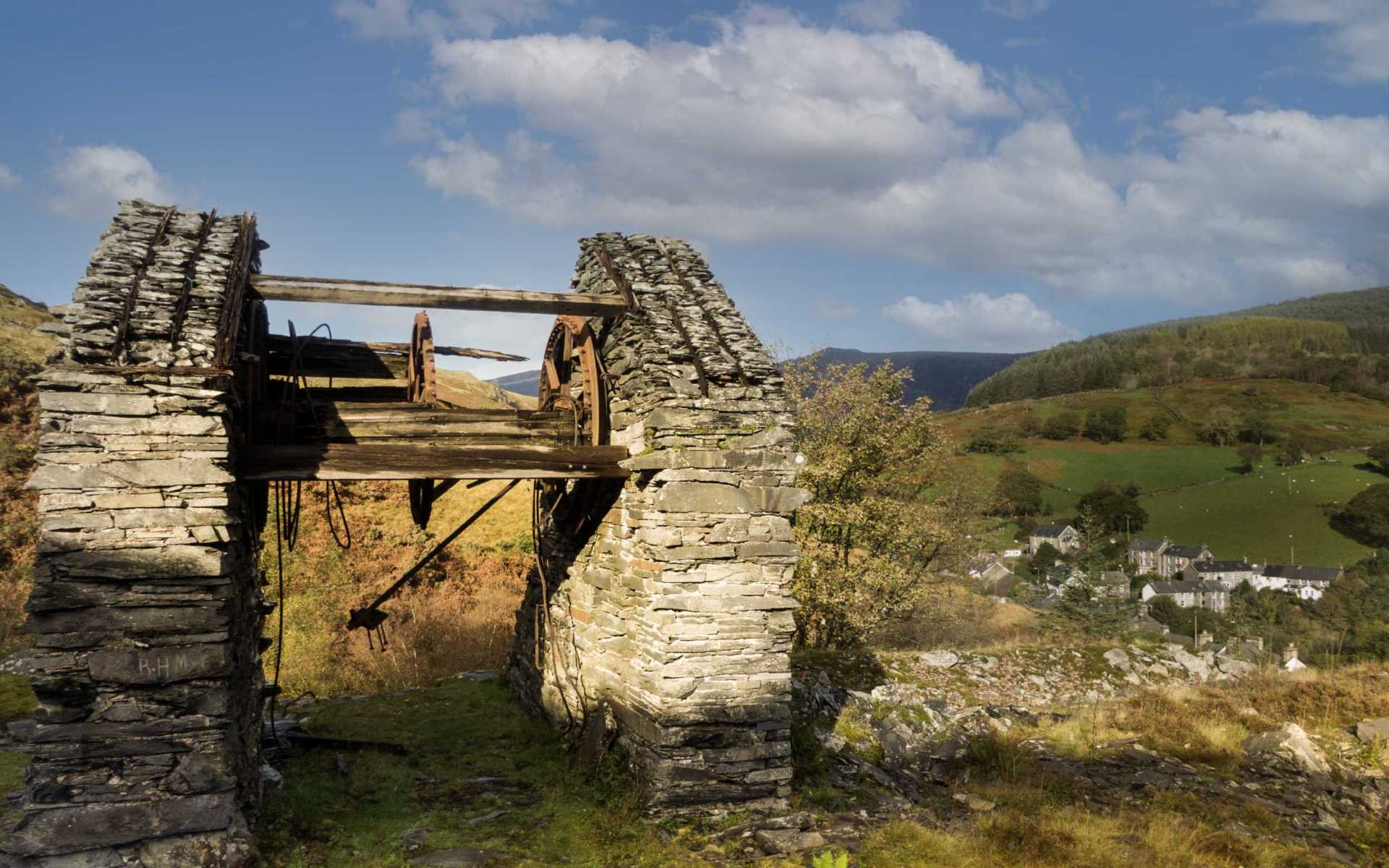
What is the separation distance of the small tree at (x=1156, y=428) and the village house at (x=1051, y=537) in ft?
71.1

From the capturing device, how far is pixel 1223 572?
161 feet

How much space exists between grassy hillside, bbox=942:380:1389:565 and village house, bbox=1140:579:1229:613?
5543 millimetres

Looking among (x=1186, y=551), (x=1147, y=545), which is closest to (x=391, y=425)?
(x=1147, y=545)

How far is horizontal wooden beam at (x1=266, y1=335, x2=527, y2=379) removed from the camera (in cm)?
874

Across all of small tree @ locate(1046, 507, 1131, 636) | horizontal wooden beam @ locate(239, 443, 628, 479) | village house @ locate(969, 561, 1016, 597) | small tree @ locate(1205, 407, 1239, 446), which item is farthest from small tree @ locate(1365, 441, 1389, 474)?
horizontal wooden beam @ locate(239, 443, 628, 479)

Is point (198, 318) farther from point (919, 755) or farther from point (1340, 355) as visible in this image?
point (1340, 355)

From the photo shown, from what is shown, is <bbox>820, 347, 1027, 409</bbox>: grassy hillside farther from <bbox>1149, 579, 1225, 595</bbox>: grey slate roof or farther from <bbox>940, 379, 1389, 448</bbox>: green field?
<bbox>1149, 579, 1225, 595</bbox>: grey slate roof

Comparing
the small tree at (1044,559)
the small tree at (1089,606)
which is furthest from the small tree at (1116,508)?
the small tree at (1089,606)

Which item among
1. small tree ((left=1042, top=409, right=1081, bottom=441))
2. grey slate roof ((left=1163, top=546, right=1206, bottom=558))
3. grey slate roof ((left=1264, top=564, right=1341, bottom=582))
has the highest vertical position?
small tree ((left=1042, top=409, right=1081, bottom=441))

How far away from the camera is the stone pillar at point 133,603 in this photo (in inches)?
222

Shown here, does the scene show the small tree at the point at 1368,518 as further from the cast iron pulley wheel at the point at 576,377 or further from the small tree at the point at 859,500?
Result: the cast iron pulley wheel at the point at 576,377

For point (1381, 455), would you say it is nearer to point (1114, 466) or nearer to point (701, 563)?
point (1114, 466)

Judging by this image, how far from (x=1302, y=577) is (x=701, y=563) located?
5028 cm

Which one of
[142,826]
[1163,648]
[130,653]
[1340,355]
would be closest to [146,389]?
[130,653]
